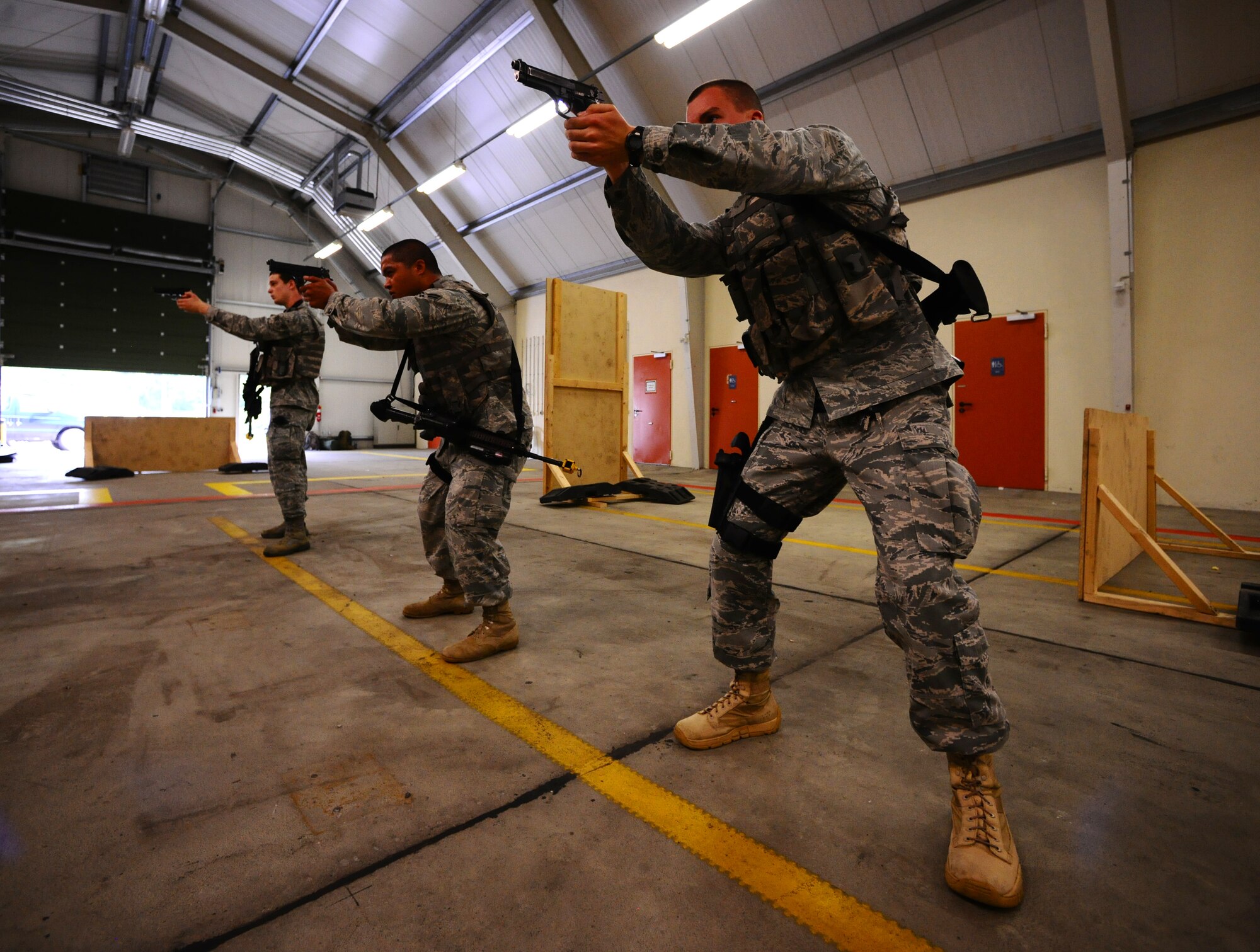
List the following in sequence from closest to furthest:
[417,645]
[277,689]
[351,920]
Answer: [351,920] < [277,689] < [417,645]

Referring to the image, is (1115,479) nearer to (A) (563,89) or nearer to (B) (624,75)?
(A) (563,89)

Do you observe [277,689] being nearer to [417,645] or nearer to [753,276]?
[417,645]

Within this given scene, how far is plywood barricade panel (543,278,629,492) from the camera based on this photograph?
6605mm

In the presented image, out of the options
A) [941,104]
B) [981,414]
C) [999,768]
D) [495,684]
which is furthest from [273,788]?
[941,104]

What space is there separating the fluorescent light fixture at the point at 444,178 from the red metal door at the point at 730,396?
653 centimetres

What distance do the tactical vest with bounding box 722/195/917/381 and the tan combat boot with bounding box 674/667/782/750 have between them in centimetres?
92

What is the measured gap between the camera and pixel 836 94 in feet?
28.7

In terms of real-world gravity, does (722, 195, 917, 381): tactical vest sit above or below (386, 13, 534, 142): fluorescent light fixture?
below

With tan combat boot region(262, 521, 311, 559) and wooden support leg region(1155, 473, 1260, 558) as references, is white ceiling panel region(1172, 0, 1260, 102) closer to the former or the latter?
wooden support leg region(1155, 473, 1260, 558)

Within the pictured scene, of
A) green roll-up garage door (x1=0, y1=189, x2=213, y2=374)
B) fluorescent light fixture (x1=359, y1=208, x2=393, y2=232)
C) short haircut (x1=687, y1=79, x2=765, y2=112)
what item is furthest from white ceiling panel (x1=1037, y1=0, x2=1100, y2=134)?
green roll-up garage door (x1=0, y1=189, x2=213, y2=374)

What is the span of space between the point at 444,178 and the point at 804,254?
1364 centimetres

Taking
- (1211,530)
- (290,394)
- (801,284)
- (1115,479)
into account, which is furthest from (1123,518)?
(290,394)

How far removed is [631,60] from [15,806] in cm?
1131

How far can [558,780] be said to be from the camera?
1.57 metres
